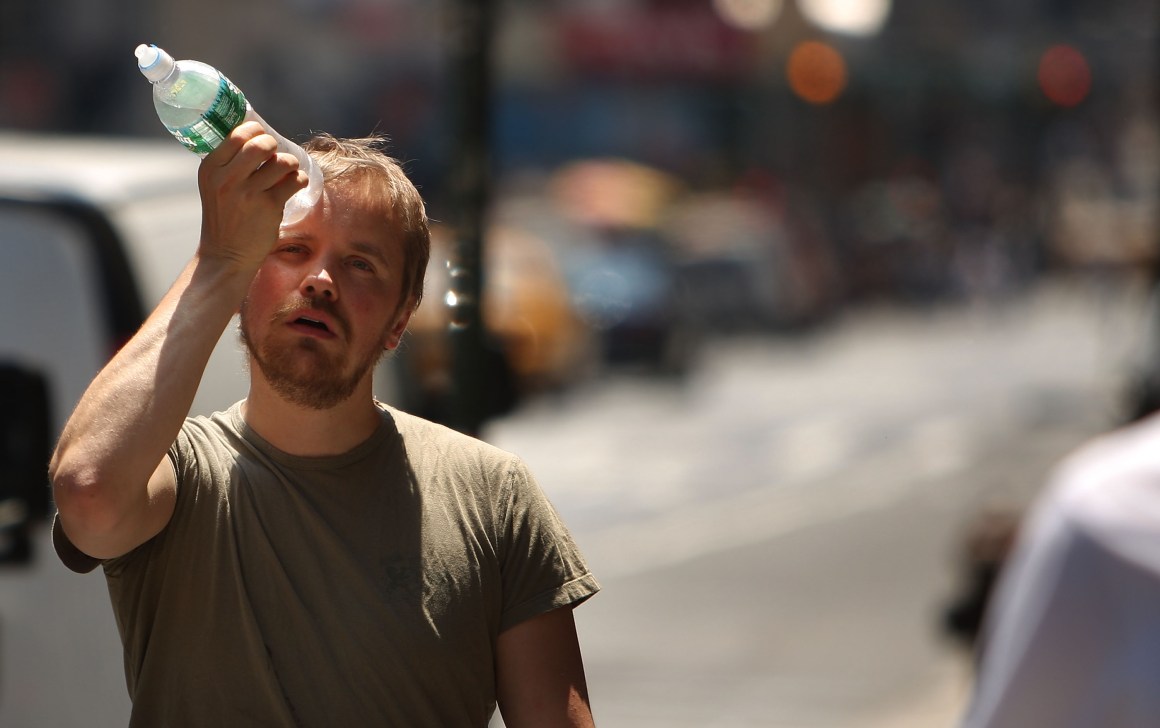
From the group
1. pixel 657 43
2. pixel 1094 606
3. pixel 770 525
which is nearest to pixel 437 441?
pixel 1094 606

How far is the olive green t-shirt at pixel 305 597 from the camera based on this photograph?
89.0 inches

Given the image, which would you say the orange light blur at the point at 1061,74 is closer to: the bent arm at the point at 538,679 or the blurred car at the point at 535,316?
the blurred car at the point at 535,316

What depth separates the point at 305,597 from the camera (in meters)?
2.29

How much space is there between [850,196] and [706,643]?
123 feet

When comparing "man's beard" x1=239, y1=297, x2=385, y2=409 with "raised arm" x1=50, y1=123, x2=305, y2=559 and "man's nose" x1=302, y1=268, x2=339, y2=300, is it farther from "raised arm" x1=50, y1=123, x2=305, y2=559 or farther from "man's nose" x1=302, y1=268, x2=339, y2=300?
"raised arm" x1=50, y1=123, x2=305, y2=559

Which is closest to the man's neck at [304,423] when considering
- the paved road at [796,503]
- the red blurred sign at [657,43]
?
the paved road at [796,503]

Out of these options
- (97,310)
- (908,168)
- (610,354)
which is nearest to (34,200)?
(97,310)

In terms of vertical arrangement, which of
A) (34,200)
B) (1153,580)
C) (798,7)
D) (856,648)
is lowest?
(856,648)

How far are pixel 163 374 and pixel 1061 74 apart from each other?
58.8 metres

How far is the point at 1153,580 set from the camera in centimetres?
184

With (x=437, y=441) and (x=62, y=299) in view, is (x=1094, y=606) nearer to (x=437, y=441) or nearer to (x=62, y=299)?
(x=437, y=441)

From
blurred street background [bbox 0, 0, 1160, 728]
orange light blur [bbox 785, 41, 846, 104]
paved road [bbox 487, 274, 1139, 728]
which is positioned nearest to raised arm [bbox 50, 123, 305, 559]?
blurred street background [bbox 0, 0, 1160, 728]

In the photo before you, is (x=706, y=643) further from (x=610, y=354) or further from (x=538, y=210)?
(x=538, y=210)

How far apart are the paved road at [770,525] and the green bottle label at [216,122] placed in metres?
1.47
